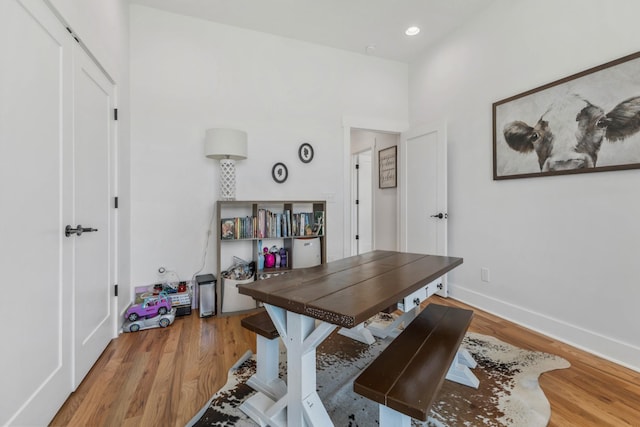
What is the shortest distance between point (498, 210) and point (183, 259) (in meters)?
3.23

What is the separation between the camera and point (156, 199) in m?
2.87

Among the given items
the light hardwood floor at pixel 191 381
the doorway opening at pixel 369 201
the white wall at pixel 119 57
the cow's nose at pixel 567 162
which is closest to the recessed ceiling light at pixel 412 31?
the doorway opening at pixel 369 201

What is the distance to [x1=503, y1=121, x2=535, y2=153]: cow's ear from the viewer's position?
255 centimetres

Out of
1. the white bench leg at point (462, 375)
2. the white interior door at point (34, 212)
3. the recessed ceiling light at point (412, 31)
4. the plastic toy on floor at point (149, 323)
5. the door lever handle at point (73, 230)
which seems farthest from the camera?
the recessed ceiling light at point (412, 31)

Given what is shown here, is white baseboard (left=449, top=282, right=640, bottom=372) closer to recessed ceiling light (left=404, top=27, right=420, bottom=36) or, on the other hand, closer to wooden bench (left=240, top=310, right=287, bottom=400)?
wooden bench (left=240, top=310, right=287, bottom=400)

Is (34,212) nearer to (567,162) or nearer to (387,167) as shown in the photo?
(567,162)

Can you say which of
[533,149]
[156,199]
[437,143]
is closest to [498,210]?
[533,149]

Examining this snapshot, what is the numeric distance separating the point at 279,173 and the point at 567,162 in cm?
267

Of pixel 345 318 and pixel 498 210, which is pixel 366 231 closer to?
pixel 498 210

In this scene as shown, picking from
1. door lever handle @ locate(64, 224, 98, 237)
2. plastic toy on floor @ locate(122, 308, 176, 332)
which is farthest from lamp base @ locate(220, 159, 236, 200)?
door lever handle @ locate(64, 224, 98, 237)

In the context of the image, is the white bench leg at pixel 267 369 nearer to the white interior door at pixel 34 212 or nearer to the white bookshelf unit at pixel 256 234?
the white interior door at pixel 34 212

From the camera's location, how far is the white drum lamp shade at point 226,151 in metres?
2.75

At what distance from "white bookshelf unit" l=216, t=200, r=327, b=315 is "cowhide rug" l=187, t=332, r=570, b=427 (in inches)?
36.7

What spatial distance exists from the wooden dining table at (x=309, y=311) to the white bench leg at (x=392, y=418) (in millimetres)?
282
